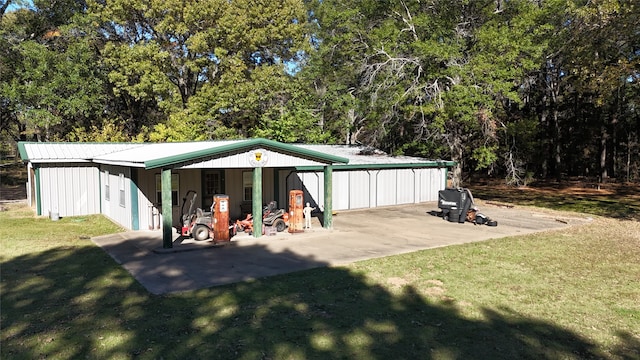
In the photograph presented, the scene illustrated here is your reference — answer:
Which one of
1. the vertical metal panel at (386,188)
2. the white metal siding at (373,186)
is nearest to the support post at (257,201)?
the white metal siding at (373,186)

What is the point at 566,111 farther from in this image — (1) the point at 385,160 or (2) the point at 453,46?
(1) the point at 385,160

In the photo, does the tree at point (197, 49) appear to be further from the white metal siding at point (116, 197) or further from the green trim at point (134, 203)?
the green trim at point (134, 203)

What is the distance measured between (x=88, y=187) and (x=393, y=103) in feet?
47.6

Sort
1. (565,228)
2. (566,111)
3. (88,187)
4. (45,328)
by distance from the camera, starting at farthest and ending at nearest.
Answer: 1. (566,111)
2. (88,187)
3. (565,228)
4. (45,328)

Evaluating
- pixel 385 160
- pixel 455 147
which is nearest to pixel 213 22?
pixel 385 160

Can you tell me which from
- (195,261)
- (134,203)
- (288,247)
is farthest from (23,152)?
(288,247)

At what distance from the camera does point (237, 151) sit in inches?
494

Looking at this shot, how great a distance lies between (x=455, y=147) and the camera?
80.7 ft

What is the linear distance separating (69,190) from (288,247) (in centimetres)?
1025

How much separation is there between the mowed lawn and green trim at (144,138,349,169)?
2643mm

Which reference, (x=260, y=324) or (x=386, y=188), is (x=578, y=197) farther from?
(x=260, y=324)

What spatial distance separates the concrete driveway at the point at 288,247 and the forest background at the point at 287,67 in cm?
810

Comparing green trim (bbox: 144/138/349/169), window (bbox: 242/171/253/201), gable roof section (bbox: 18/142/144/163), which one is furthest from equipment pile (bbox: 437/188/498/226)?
gable roof section (bbox: 18/142/144/163)

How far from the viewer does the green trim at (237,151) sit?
11203mm
